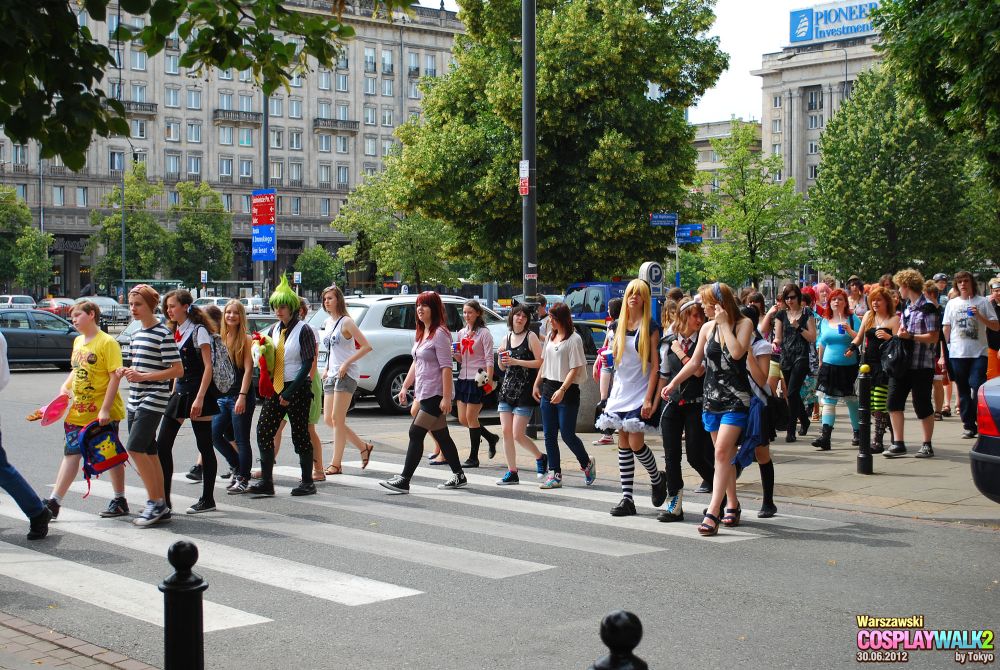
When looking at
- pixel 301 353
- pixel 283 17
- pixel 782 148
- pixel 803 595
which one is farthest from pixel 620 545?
pixel 782 148

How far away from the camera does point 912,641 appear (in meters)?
5.62

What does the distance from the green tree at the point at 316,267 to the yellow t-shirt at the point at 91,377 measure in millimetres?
76376

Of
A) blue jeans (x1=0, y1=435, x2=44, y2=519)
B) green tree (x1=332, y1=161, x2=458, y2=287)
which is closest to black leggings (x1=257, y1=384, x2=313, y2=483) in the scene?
blue jeans (x1=0, y1=435, x2=44, y2=519)

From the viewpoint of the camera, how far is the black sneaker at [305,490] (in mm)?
10227

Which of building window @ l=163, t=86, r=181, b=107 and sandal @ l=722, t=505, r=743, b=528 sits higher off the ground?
building window @ l=163, t=86, r=181, b=107

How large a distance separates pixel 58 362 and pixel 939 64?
877 inches

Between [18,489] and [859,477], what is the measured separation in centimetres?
728

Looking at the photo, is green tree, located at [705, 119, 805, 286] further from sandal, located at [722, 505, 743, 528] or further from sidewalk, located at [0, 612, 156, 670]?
sidewalk, located at [0, 612, 156, 670]

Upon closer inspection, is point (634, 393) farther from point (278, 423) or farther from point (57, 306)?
point (57, 306)

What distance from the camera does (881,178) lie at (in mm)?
55094

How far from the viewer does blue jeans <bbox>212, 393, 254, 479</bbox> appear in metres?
10.0

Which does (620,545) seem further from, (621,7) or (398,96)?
(398,96)

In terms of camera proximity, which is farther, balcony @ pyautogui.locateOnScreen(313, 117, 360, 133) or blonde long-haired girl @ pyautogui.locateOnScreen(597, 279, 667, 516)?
balcony @ pyautogui.locateOnScreen(313, 117, 360, 133)

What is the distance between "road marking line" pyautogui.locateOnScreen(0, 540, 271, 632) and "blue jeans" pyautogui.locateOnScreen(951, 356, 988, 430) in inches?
364
